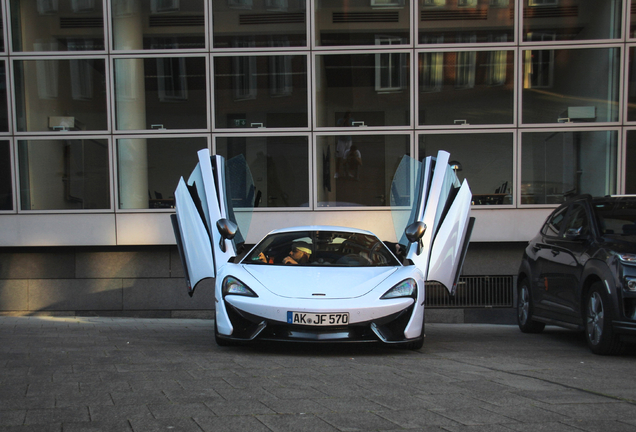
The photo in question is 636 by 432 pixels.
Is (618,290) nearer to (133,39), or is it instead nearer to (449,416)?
(449,416)

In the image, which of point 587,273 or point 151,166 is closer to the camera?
point 587,273

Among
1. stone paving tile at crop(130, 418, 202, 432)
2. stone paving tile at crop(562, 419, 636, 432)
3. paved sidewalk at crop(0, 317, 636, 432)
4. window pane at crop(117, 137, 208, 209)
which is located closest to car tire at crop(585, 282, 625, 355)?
paved sidewalk at crop(0, 317, 636, 432)

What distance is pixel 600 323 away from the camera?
6527 millimetres

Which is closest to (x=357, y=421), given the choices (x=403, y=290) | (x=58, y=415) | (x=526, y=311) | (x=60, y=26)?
(x=58, y=415)

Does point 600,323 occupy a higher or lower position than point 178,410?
lower

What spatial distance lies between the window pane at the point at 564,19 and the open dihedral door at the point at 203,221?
22.5 ft

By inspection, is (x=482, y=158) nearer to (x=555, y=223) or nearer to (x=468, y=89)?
(x=468, y=89)

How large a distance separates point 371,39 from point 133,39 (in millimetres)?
4173

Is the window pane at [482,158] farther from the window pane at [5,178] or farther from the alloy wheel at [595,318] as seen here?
the window pane at [5,178]

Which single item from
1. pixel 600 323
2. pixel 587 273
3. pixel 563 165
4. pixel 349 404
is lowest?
pixel 600 323

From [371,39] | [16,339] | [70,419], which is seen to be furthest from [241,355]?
[371,39]

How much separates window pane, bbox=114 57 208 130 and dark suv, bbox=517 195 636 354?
248 inches

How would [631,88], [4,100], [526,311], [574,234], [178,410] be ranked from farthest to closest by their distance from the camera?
[4,100] < [631,88] < [526,311] < [574,234] < [178,410]

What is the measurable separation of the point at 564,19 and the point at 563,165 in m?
2.57
